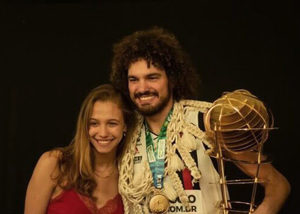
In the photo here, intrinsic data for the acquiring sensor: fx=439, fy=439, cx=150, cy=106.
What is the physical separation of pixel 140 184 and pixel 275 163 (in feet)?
3.36

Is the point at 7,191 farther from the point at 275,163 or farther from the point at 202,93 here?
the point at 275,163

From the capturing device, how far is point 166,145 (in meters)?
2.11

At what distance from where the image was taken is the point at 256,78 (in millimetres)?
2709

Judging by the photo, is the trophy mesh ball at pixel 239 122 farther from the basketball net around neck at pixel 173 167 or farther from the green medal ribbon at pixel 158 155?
the green medal ribbon at pixel 158 155

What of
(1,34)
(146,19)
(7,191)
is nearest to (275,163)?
(146,19)

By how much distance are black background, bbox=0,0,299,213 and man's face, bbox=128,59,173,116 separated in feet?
2.17

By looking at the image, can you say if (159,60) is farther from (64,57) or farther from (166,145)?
(64,57)

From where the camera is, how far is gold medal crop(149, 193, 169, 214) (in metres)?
1.95

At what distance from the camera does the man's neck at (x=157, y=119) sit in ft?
7.21

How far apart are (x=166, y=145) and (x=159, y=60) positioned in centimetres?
43

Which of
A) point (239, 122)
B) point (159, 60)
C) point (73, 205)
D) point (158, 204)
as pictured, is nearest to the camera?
point (239, 122)

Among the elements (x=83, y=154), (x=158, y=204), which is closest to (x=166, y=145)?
(x=158, y=204)

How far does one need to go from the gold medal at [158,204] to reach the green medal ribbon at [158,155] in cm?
8

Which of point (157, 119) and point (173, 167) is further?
point (157, 119)
